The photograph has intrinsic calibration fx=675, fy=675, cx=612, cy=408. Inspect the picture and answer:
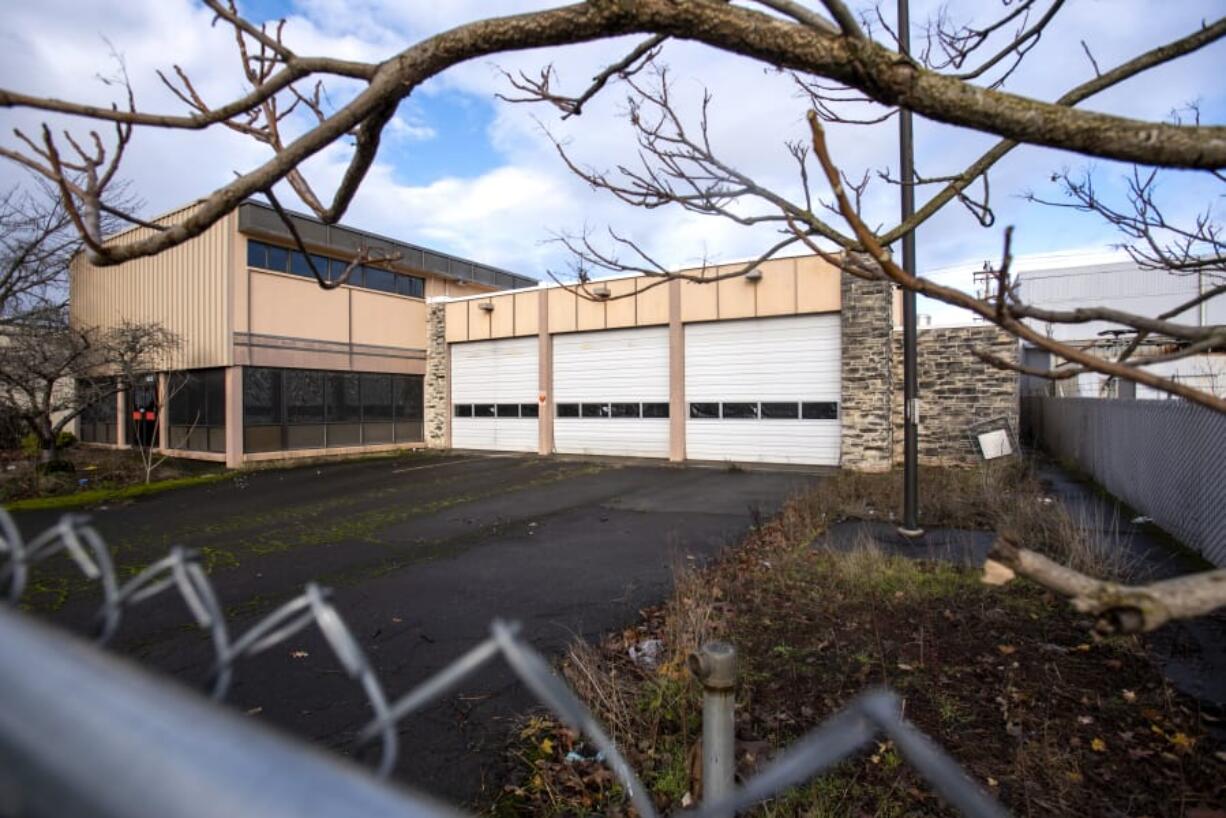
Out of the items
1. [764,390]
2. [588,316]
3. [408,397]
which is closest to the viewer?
[764,390]

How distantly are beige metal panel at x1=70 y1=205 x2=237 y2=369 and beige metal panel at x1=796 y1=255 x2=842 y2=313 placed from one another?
14152mm

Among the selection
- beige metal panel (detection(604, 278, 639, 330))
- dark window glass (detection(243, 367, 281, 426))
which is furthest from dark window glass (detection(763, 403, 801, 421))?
dark window glass (detection(243, 367, 281, 426))

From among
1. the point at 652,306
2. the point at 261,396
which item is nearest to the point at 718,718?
the point at 652,306

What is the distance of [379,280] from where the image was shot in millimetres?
21547

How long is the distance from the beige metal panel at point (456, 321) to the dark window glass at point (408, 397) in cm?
185

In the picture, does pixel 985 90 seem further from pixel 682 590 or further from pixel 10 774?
pixel 682 590

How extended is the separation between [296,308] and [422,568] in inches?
538

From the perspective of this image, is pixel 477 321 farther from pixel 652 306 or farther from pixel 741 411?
Answer: pixel 741 411

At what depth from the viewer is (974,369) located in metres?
15.2

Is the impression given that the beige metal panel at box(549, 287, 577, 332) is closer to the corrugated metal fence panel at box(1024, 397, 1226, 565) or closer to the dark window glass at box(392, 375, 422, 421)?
the dark window glass at box(392, 375, 422, 421)

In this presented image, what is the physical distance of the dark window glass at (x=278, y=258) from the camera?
1817 centimetres

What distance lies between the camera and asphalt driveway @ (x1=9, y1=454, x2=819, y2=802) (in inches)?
164

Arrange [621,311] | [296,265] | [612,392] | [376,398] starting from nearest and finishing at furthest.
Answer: [296,265] → [621,311] → [612,392] → [376,398]

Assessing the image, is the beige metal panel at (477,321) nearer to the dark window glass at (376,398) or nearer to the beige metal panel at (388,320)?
the beige metal panel at (388,320)
